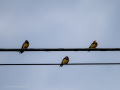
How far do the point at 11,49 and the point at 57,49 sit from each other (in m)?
1.73

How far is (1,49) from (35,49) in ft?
4.06

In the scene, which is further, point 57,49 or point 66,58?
point 66,58

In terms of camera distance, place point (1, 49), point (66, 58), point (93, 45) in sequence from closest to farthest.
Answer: point (1, 49) < point (93, 45) < point (66, 58)

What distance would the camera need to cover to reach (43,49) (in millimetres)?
5355

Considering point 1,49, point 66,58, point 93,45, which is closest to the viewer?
point 1,49

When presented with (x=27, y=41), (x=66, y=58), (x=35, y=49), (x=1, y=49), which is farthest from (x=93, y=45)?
(x=1, y=49)

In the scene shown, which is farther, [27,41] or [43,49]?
[27,41]

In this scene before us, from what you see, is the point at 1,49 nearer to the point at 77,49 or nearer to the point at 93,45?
the point at 77,49

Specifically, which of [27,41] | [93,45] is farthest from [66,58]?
[27,41]

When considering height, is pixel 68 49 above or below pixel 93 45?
below

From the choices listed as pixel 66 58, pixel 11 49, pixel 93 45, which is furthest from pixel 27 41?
pixel 11 49

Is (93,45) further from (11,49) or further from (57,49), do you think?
(11,49)

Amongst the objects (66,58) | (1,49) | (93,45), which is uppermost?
(93,45)

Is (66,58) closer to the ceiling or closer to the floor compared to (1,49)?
closer to the ceiling
